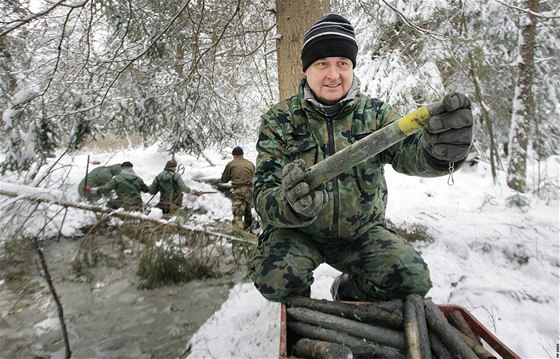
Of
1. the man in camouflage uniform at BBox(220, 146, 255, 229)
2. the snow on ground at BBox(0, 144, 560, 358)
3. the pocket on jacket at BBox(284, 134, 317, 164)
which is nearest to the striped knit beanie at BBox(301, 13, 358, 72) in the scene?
the pocket on jacket at BBox(284, 134, 317, 164)

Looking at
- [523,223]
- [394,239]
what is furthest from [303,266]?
[523,223]

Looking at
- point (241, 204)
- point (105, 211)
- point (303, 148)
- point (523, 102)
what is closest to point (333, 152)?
point (303, 148)

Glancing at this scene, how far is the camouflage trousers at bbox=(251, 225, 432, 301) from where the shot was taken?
173 cm

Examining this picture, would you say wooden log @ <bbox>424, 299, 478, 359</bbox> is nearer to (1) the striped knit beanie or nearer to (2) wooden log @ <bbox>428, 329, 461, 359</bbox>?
(2) wooden log @ <bbox>428, 329, 461, 359</bbox>

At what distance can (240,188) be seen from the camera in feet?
21.9

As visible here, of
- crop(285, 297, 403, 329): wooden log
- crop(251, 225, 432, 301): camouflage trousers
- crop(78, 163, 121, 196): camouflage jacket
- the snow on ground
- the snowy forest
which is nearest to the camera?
crop(285, 297, 403, 329): wooden log

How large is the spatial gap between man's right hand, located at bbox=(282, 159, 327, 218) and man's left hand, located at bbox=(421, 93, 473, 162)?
59 cm

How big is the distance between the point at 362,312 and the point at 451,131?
96cm

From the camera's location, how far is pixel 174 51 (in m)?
6.46

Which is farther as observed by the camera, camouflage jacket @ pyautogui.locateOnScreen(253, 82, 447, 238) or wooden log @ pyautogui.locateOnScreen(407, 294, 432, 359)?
camouflage jacket @ pyautogui.locateOnScreen(253, 82, 447, 238)

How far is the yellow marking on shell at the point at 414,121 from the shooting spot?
135 centimetres

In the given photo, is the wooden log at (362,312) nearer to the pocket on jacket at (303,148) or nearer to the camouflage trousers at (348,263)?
the camouflage trousers at (348,263)

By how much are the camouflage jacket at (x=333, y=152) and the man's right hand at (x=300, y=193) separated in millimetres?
311

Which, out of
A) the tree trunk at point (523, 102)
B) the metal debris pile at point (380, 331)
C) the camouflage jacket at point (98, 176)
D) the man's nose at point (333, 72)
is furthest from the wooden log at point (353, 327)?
the tree trunk at point (523, 102)
